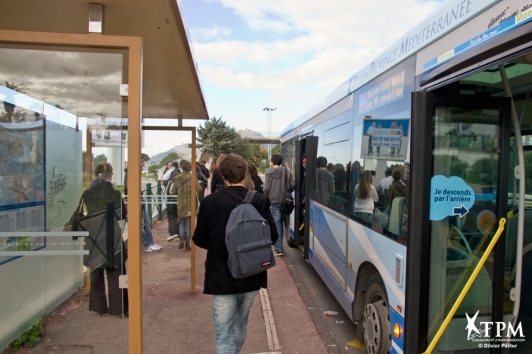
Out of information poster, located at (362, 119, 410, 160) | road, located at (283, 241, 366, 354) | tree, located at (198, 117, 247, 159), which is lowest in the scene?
road, located at (283, 241, 366, 354)

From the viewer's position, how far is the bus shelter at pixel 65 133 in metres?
2.55

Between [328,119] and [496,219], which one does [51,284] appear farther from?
[328,119]

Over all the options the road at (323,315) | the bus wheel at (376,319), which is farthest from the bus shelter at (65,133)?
the road at (323,315)

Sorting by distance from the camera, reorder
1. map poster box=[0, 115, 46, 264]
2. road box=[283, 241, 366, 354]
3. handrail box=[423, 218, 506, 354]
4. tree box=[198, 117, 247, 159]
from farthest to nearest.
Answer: tree box=[198, 117, 247, 159] → road box=[283, 241, 366, 354] → map poster box=[0, 115, 46, 264] → handrail box=[423, 218, 506, 354]

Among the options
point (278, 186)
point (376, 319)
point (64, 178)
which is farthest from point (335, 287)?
point (64, 178)

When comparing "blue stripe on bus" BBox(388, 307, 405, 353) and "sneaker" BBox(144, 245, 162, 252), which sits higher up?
"blue stripe on bus" BBox(388, 307, 405, 353)

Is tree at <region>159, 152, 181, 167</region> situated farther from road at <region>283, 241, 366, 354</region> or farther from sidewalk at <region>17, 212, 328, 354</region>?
road at <region>283, 241, 366, 354</region>

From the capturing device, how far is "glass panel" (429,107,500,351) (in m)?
2.79

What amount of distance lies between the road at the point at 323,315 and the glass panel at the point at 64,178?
2.53 m

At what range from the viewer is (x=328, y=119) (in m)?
5.98

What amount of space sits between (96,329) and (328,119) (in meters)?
4.23

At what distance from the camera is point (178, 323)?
477 cm

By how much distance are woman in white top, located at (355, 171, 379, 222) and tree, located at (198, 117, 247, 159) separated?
5208cm

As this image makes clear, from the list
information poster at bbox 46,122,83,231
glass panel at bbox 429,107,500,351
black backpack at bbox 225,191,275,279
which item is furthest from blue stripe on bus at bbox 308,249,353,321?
information poster at bbox 46,122,83,231
